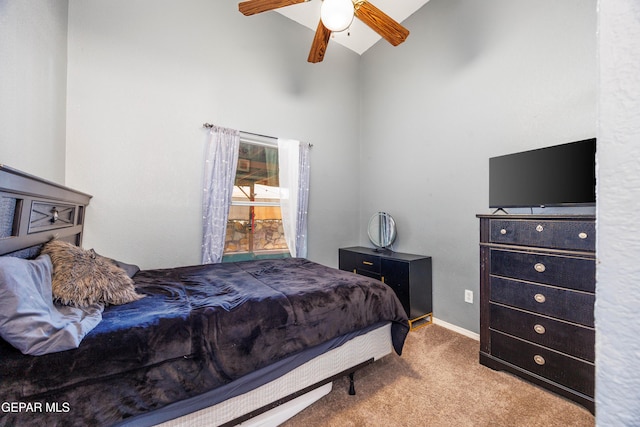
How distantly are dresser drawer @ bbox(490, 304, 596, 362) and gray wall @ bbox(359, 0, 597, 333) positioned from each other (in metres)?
0.60

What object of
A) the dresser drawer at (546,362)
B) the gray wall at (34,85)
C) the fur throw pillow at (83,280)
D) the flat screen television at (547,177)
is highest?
the gray wall at (34,85)

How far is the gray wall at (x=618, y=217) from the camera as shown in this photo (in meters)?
0.32

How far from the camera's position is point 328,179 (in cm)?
349

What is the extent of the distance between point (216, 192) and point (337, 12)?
187 cm

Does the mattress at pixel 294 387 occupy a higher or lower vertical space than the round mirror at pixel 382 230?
lower

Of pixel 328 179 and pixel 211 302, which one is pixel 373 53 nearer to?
pixel 328 179

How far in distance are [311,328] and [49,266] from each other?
1255 mm

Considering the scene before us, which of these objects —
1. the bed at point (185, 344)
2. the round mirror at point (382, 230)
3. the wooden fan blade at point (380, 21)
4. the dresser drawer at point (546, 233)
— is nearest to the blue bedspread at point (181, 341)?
the bed at point (185, 344)

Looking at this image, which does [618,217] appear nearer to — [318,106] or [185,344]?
[185,344]

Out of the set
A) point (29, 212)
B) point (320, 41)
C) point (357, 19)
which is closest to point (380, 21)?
point (320, 41)

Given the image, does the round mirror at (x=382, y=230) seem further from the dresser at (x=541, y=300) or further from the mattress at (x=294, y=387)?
the mattress at (x=294, y=387)

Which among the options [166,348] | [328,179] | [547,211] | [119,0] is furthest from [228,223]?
[547,211]

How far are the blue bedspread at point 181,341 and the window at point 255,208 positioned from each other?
109 centimetres

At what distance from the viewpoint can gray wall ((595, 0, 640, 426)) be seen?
1.03 ft
